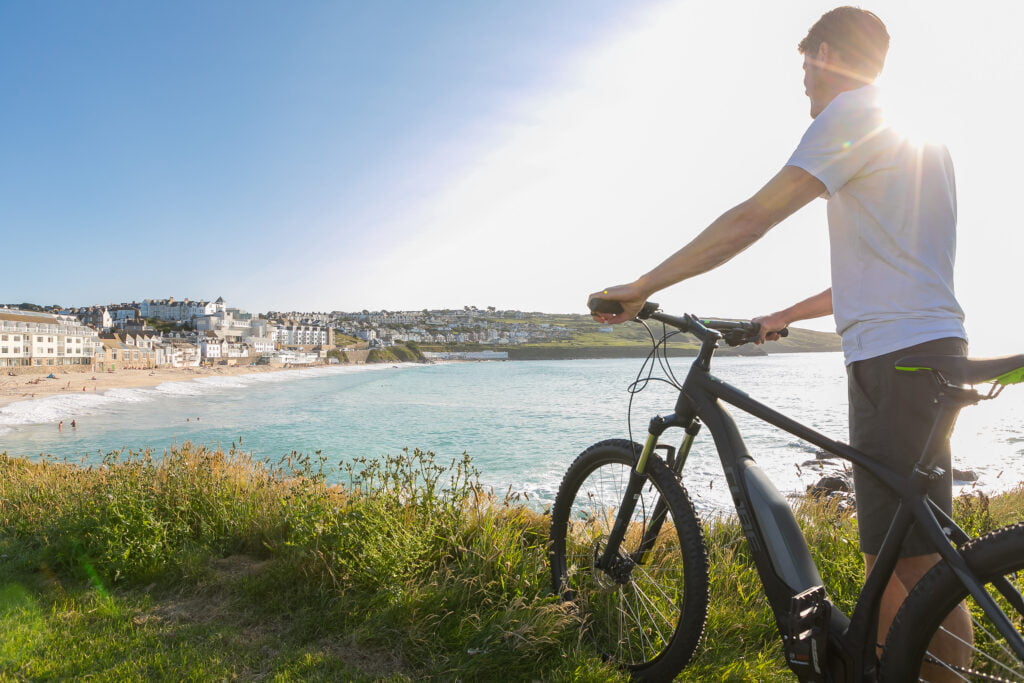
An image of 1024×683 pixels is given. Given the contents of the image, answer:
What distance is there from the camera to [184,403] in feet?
161

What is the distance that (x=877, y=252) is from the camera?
77.0 inches

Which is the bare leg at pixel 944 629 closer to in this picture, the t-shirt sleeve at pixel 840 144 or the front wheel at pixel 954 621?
the front wheel at pixel 954 621

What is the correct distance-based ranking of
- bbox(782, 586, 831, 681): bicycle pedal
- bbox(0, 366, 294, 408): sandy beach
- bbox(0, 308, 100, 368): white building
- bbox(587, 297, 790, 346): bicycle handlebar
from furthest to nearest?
bbox(0, 308, 100, 368): white building → bbox(0, 366, 294, 408): sandy beach → bbox(587, 297, 790, 346): bicycle handlebar → bbox(782, 586, 831, 681): bicycle pedal

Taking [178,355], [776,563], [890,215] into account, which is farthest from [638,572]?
[178,355]

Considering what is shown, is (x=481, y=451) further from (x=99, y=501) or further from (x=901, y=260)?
(x=901, y=260)

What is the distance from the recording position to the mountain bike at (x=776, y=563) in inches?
66.3

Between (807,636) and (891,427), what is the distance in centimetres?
81

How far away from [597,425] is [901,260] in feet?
100

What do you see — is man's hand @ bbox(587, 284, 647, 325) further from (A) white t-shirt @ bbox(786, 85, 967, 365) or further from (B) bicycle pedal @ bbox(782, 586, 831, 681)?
(B) bicycle pedal @ bbox(782, 586, 831, 681)

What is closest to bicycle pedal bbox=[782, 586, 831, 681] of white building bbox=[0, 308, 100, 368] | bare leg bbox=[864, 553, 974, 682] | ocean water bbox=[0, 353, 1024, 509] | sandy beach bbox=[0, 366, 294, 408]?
bare leg bbox=[864, 553, 974, 682]

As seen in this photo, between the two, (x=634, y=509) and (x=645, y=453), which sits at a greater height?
(x=645, y=453)

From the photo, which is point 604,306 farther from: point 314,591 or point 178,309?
point 178,309

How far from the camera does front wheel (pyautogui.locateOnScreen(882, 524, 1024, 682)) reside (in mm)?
1606

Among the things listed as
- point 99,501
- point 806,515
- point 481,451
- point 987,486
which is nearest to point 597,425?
point 481,451
